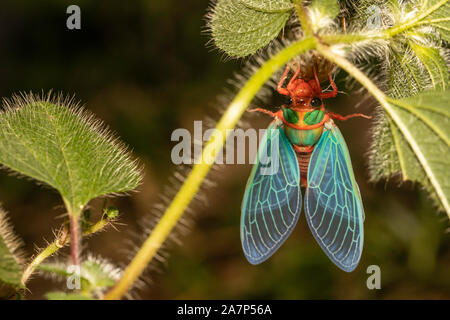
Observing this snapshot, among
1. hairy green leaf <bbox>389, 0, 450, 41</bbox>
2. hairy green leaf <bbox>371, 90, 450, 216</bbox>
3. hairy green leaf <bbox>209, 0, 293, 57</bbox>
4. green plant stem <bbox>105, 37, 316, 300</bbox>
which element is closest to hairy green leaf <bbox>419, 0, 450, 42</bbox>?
hairy green leaf <bbox>389, 0, 450, 41</bbox>

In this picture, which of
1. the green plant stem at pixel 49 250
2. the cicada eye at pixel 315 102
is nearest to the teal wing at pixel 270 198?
the cicada eye at pixel 315 102

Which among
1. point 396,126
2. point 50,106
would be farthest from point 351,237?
point 50,106

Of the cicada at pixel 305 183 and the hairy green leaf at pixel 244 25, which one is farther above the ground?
the hairy green leaf at pixel 244 25

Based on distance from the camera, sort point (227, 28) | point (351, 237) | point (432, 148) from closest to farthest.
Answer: point (432, 148) → point (227, 28) → point (351, 237)

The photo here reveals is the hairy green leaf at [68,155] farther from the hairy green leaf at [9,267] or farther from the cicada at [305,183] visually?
the cicada at [305,183]

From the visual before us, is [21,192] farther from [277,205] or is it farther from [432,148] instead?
[432,148]

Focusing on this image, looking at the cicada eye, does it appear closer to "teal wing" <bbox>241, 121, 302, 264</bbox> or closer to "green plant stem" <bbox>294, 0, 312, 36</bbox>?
"teal wing" <bbox>241, 121, 302, 264</bbox>
